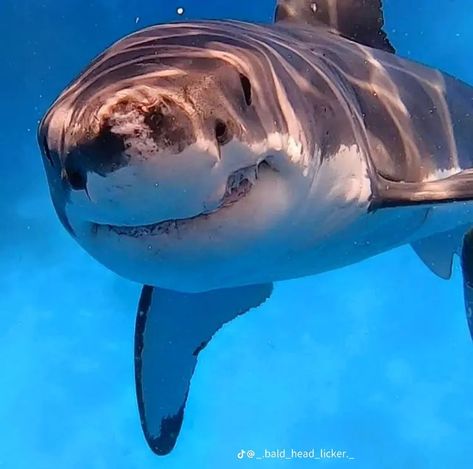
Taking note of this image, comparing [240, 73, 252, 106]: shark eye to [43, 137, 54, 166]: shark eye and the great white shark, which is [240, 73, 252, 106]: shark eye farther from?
[43, 137, 54, 166]: shark eye

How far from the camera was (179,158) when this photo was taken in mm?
1500

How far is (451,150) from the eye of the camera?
11.3 ft

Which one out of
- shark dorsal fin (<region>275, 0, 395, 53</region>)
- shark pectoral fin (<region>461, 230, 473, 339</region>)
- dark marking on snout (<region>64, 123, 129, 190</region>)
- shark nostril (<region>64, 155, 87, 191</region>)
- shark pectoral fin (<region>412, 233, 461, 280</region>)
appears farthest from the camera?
shark pectoral fin (<region>412, 233, 461, 280</region>)

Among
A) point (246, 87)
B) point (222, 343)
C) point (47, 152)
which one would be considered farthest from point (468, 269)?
point (222, 343)

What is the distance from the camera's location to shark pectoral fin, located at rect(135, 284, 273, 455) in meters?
3.59

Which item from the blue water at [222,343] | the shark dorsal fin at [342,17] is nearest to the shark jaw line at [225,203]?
the shark dorsal fin at [342,17]

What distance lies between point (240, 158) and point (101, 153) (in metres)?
0.36

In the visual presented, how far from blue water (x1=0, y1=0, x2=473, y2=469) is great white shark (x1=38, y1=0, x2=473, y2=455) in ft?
13.1

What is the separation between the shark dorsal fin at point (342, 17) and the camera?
3.81 m

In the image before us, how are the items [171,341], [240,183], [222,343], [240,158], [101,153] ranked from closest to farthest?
1. [101,153]
2. [240,158]
3. [240,183]
4. [171,341]
5. [222,343]

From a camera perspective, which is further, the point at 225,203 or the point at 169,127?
the point at 225,203

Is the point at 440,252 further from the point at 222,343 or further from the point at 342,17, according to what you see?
the point at 222,343

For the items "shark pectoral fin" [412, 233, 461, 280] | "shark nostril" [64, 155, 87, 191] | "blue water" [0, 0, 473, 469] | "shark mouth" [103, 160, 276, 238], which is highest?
"shark nostril" [64, 155, 87, 191]

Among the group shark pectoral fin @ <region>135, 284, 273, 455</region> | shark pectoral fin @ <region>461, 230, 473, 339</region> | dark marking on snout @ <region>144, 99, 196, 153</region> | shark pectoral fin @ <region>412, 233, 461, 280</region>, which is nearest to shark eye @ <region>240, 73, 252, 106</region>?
dark marking on snout @ <region>144, 99, 196, 153</region>
